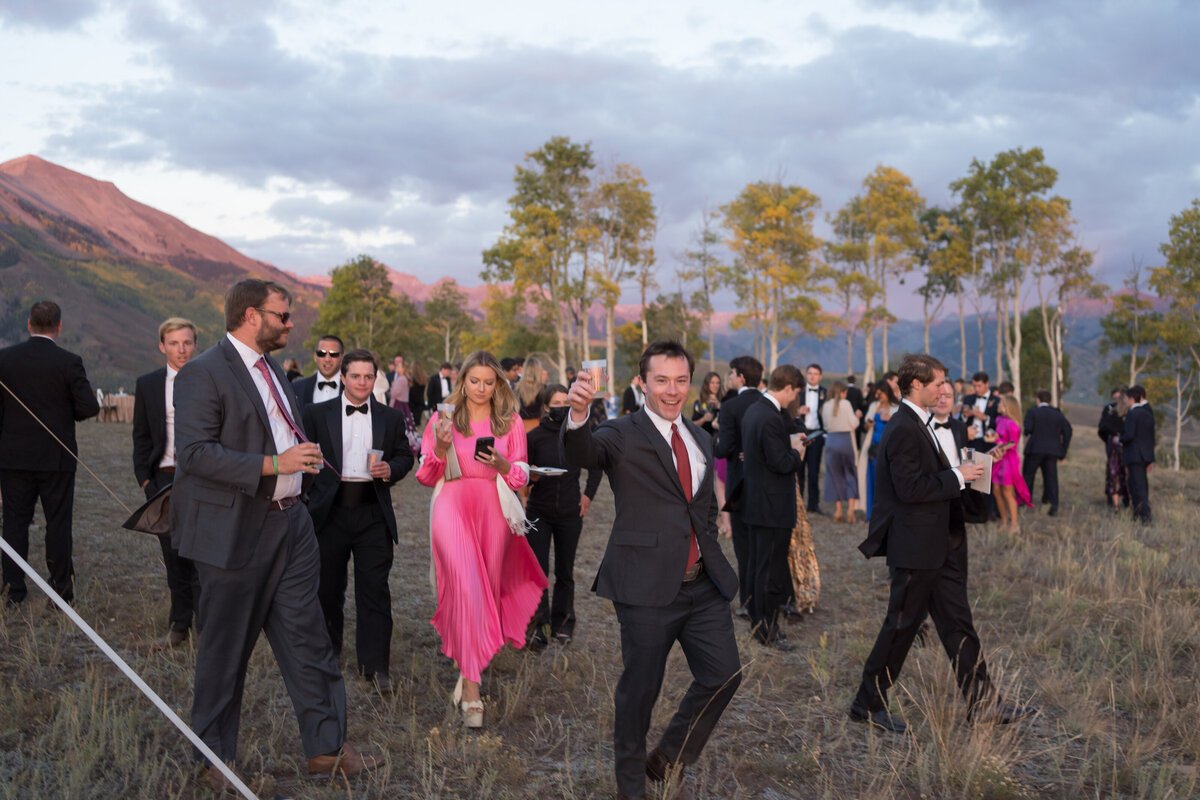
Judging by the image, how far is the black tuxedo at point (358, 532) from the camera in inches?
198

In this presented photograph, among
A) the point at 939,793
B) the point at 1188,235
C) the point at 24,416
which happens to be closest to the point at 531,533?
the point at 939,793

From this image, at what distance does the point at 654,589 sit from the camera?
11.2 ft

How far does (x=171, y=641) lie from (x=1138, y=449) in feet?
40.6

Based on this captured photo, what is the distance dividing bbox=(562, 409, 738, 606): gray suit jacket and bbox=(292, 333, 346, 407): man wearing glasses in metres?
3.25

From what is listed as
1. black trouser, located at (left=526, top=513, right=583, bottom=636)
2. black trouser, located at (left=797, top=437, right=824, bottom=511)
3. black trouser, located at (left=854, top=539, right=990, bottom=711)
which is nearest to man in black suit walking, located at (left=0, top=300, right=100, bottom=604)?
black trouser, located at (left=526, top=513, right=583, bottom=636)

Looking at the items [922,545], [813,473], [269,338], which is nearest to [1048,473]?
[813,473]

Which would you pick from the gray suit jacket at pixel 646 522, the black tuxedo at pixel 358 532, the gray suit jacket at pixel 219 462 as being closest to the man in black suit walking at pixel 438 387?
the black tuxedo at pixel 358 532

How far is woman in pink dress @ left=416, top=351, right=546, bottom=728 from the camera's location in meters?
4.64

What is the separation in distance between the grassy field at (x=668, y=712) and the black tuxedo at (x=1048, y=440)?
4289mm

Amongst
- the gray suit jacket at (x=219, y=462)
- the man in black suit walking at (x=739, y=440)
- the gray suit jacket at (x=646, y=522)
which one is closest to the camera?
the gray suit jacket at (x=219, y=462)

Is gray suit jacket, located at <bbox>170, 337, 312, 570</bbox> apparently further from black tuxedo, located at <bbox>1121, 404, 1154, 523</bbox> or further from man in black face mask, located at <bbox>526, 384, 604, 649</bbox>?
black tuxedo, located at <bbox>1121, 404, 1154, 523</bbox>

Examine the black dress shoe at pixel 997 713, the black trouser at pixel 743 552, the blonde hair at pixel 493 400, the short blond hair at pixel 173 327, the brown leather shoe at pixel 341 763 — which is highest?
the short blond hair at pixel 173 327

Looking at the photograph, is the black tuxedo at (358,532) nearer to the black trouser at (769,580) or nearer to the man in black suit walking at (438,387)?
the black trouser at (769,580)

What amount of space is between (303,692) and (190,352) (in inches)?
116
